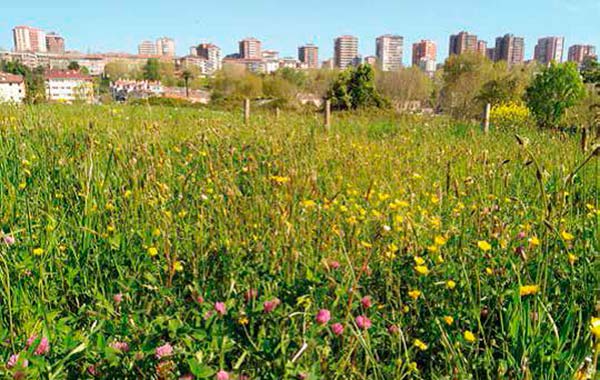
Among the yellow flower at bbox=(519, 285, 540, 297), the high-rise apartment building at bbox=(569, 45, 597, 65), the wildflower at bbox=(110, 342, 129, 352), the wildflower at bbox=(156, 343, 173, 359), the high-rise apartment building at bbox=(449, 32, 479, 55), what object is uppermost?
the high-rise apartment building at bbox=(449, 32, 479, 55)

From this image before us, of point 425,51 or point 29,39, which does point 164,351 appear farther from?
point 29,39

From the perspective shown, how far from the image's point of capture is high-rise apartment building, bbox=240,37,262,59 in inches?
7573

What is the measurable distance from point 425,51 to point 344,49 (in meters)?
35.5

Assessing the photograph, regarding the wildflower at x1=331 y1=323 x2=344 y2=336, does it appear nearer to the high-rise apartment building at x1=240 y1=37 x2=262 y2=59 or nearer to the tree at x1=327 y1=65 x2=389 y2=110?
the tree at x1=327 y1=65 x2=389 y2=110

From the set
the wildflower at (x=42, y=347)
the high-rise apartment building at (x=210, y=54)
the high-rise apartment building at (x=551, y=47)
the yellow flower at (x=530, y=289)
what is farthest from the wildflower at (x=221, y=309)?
the high-rise apartment building at (x=210, y=54)

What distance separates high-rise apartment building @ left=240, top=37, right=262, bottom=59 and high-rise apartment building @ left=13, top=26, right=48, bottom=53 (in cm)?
7475

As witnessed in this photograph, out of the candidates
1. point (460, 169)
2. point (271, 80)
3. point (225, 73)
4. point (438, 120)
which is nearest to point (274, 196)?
point (460, 169)

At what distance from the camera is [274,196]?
250cm

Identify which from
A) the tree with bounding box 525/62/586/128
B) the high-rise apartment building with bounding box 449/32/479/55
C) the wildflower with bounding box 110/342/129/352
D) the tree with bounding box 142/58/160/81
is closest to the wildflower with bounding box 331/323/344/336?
the wildflower with bounding box 110/342/129/352

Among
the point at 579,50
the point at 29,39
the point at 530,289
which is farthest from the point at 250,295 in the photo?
the point at 29,39

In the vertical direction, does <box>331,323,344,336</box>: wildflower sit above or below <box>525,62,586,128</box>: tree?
below

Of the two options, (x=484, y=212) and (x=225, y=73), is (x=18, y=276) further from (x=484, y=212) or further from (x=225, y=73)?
(x=225, y=73)

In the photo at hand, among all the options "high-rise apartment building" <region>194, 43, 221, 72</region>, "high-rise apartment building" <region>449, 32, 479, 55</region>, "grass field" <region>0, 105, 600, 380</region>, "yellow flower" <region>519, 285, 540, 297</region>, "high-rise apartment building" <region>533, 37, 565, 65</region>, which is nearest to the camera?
"grass field" <region>0, 105, 600, 380</region>

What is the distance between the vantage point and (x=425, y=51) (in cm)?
15625
